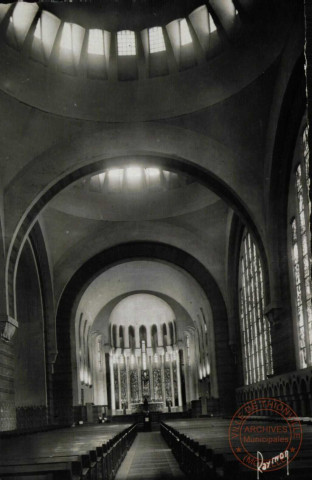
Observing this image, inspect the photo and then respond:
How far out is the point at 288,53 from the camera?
14.7 metres

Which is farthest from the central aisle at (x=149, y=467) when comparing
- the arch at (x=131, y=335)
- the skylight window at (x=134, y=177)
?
the arch at (x=131, y=335)

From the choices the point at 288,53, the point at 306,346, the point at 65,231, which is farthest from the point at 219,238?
the point at 288,53

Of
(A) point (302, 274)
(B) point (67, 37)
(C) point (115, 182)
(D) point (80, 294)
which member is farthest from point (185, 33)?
(D) point (80, 294)

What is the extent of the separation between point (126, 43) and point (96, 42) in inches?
33.6

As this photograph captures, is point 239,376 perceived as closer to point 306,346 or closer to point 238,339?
point 238,339

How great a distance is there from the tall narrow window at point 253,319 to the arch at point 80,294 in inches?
37.7

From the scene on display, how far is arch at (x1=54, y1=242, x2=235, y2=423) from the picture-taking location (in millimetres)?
24859

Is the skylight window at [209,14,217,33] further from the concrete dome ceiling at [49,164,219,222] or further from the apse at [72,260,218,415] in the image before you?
the apse at [72,260,218,415]

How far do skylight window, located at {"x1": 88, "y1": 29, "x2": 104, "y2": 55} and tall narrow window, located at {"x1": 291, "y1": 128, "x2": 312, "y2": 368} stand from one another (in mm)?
6456

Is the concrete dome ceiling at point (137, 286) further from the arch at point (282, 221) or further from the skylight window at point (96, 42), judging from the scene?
the skylight window at point (96, 42)

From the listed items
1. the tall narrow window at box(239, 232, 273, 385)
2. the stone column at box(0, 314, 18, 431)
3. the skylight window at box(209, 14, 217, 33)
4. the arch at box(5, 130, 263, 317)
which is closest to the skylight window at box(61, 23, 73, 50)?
the arch at box(5, 130, 263, 317)

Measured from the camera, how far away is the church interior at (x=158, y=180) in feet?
51.9

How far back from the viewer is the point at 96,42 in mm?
17844

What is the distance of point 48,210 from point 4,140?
20.7 ft
